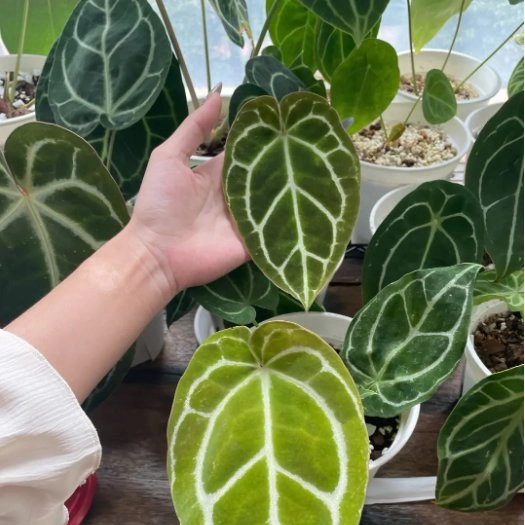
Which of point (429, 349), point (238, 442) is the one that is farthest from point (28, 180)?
point (429, 349)

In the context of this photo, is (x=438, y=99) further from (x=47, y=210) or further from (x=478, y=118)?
(x=47, y=210)

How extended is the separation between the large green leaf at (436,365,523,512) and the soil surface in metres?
0.15

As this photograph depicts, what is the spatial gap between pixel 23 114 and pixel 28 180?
585 millimetres

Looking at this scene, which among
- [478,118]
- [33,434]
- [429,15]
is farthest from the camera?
[478,118]

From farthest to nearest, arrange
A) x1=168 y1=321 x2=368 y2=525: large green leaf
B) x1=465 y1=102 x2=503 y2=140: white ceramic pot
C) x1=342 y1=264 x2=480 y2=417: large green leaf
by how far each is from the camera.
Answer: x1=465 y1=102 x2=503 y2=140: white ceramic pot → x1=342 y1=264 x2=480 y2=417: large green leaf → x1=168 y1=321 x2=368 y2=525: large green leaf

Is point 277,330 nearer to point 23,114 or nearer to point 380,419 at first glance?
point 380,419

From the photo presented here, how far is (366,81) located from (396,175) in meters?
0.24

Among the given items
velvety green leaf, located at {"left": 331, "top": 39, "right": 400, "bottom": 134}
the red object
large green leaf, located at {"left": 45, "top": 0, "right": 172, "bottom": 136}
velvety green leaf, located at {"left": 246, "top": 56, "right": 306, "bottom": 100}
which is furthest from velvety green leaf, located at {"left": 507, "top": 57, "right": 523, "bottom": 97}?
the red object

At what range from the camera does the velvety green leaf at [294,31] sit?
1014 millimetres

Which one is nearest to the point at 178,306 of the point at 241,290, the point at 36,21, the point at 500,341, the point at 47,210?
the point at 241,290

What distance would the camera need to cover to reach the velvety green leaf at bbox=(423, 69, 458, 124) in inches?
38.0

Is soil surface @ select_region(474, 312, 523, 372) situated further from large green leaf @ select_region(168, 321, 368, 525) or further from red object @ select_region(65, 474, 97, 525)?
red object @ select_region(65, 474, 97, 525)

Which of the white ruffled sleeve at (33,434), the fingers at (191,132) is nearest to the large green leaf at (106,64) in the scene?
the fingers at (191,132)

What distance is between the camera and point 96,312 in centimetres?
64
